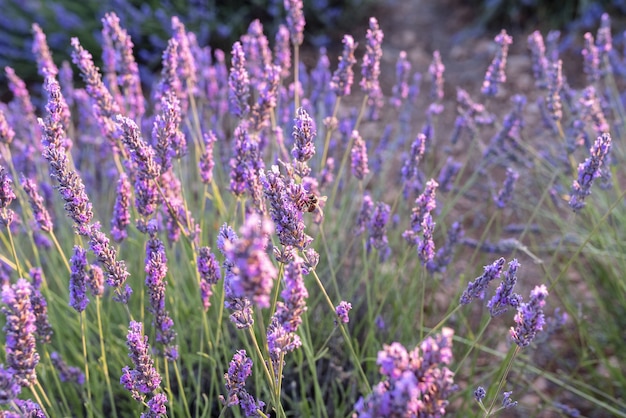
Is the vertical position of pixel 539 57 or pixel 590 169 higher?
pixel 539 57

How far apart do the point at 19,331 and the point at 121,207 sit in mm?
629

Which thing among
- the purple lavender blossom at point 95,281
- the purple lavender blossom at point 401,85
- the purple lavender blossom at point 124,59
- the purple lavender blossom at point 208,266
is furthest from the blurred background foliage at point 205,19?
the purple lavender blossom at point 208,266

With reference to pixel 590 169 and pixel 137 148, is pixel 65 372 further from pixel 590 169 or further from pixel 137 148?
pixel 590 169

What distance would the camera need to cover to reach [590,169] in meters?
1.56

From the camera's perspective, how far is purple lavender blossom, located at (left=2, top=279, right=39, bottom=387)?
3.76ft

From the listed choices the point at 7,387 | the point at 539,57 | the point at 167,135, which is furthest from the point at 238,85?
the point at 539,57

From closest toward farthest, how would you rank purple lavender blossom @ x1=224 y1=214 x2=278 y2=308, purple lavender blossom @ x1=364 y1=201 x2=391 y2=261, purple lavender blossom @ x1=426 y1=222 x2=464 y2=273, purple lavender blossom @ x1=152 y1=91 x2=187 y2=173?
purple lavender blossom @ x1=224 y1=214 x2=278 y2=308 → purple lavender blossom @ x1=152 y1=91 x2=187 y2=173 → purple lavender blossom @ x1=364 y1=201 x2=391 y2=261 → purple lavender blossom @ x1=426 y1=222 x2=464 y2=273

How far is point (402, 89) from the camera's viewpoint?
2.85m

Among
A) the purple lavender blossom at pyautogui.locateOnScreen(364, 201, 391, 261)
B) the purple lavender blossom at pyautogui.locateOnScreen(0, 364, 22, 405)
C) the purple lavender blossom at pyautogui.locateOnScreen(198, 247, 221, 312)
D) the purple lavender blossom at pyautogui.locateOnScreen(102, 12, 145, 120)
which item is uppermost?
the purple lavender blossom at pyautogui.locateOnScreen(102, 12, 145, 120)

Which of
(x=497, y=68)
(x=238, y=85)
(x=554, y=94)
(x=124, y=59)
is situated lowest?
(x=238, y=85)

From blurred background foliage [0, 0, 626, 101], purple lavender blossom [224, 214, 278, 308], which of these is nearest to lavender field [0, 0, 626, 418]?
purple lavender blossom [224, 214, 278, 308]

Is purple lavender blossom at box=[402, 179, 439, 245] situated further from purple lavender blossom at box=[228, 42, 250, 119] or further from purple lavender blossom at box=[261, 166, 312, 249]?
purple lavender blossom at box=[228, 42, 250, 119]

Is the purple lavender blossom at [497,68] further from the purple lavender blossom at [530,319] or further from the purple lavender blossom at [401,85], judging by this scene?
the purple lavender blossom at [530,319]

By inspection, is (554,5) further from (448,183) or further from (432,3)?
(448,183)
